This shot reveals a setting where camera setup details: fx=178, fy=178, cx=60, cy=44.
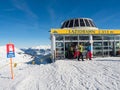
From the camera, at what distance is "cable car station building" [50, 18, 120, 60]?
837 inches

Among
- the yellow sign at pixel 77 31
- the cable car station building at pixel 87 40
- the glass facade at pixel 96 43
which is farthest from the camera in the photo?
the glass facade at pixel 96 43

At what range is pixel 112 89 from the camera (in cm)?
802

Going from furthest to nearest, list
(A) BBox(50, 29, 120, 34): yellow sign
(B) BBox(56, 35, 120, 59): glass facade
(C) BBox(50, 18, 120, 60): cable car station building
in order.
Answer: (B) BBox(56, 35, 120, 59): glass facade
(C) BBox(50, 18, 120, 60): cable car station building
(A) BBox(50, 29, 120, 34): yellow sign

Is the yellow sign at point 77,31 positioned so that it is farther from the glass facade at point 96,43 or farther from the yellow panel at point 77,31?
the glass facade at point 96,43

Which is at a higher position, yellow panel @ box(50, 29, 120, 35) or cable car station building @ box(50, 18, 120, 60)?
yellow panel @ box(50, 29, 120, 35)

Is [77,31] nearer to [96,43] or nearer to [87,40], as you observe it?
[87,40]

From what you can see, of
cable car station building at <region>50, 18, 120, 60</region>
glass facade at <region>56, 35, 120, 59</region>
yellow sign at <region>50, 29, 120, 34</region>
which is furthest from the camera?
glass facade at <region>56, 35, 120, 59</region>

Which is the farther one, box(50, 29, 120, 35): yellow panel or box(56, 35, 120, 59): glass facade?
box(56, 35, 120, 59): glass facade

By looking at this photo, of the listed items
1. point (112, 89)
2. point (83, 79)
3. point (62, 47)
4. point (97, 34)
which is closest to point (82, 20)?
point (97, 34)

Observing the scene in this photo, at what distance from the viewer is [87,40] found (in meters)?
22.2

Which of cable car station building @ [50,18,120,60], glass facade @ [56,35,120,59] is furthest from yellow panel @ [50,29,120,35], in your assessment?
glass facade @ [56,35,120,59]

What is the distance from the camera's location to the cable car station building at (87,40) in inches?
837

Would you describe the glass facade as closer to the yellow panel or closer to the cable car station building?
the cable car station building

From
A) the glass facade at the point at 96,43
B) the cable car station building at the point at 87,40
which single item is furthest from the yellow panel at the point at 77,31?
the glass facade at the point at 96,43
